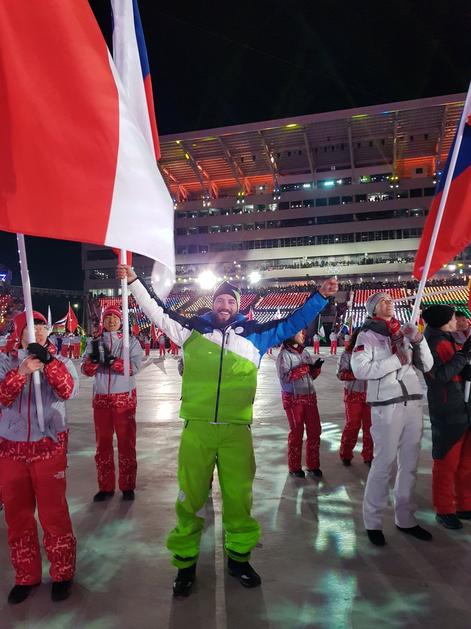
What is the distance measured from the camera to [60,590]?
2859 mm

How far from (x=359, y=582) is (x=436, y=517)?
4.48 feet

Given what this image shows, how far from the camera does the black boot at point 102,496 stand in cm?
448

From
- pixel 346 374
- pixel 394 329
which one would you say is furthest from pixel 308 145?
pixel 394 329

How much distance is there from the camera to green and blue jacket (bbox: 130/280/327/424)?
315 cm

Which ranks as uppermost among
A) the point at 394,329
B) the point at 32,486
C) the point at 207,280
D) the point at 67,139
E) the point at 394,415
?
the point at 207,280

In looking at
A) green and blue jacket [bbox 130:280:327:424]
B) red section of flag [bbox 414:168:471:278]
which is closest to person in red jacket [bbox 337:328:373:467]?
red section of flag [bbox 414:168:471:278]

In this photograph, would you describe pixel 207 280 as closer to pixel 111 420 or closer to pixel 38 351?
pixel 111 420

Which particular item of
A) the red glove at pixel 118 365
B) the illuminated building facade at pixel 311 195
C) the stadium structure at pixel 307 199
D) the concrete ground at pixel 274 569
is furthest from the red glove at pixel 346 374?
the illuminated building facade at pixel 311 195

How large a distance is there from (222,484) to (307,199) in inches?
2207

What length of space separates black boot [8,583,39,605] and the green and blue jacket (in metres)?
1.44

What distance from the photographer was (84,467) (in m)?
5.63

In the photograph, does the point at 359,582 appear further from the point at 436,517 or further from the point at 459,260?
the point at 459,260

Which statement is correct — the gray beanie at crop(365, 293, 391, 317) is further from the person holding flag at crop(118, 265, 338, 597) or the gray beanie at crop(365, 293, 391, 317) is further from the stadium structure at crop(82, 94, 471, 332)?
the stadium structure at crop(82, 94, 471, 332)

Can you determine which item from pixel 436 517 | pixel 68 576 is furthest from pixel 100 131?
pixel 436 517
